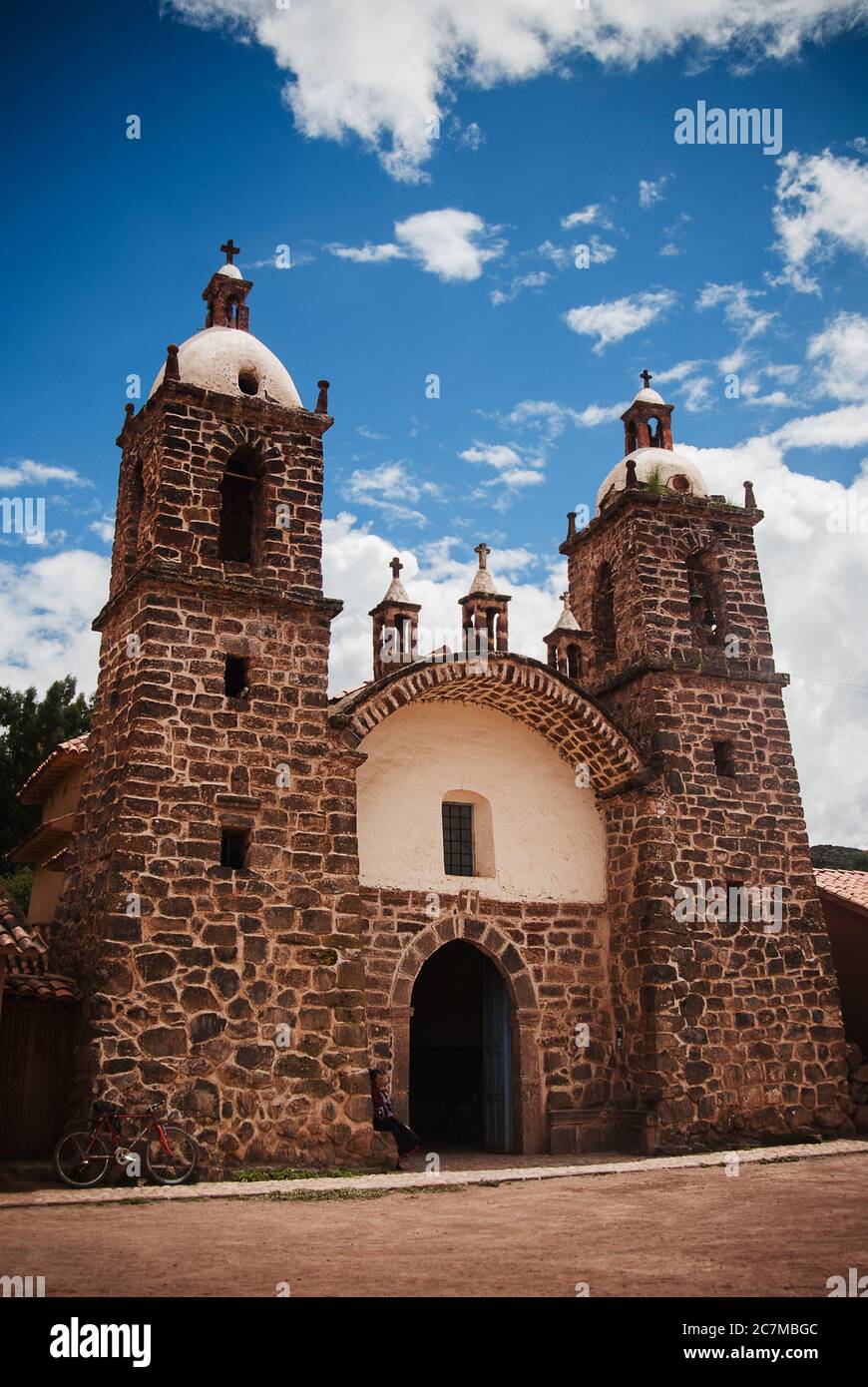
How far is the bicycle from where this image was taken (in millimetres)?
11680

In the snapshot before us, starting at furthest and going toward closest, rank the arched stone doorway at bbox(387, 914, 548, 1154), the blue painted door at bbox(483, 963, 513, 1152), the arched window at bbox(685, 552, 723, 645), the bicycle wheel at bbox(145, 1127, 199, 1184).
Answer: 1. the arched window at bbox(685, 552, 723, 645)
2. the blue painted door at bbox(483, 963, 513, 1152)
3. the arched stone doorway at bbox(387, 914, 548, 1154)
4. the bicycle wheel at bbox(145, 1127, 199, 1184)

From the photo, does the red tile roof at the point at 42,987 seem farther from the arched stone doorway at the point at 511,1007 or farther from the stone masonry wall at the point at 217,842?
the arched stone doorway at the point at 511,1007

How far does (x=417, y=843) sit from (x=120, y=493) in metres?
6.29

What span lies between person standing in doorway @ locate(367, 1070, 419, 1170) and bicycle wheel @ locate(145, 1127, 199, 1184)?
7.90ft

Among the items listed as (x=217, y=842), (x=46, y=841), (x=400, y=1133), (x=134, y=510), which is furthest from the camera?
(x=46, y=841)

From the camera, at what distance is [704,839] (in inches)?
664

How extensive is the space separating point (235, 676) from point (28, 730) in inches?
738

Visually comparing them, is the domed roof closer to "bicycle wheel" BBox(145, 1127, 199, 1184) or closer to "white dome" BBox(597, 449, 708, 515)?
"white dome" BBox(597, 449, 708, 515)

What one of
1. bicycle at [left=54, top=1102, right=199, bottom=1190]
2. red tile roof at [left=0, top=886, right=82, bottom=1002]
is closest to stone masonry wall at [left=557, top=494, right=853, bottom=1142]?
bicycle at [left=54, top=1102, right=199, bottom=1190]

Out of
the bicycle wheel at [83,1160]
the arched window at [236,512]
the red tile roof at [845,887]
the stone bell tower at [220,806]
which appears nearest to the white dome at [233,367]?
the stone bell tower at [220,806]

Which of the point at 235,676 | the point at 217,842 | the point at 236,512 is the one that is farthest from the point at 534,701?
the point at 217,842

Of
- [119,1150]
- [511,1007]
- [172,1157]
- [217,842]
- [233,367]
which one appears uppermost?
[233,367]

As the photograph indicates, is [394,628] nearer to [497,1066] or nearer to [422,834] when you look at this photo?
[422,834]

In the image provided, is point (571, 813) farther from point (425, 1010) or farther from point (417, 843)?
point (425, 1010)
